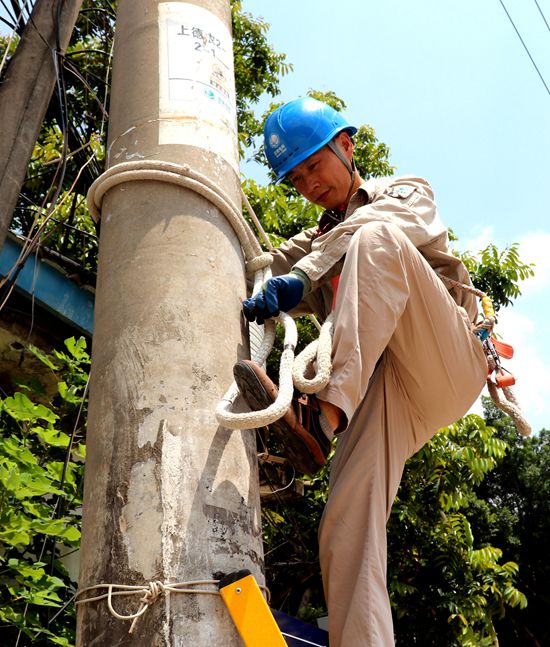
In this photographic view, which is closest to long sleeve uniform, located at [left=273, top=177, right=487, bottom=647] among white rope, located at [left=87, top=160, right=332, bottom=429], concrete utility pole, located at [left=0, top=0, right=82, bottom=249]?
white rope, located at [left=87, top=160, right=332, bottom=429]

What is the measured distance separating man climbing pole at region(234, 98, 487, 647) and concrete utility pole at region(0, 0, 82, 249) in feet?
3.12

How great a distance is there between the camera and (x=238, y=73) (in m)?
8.36

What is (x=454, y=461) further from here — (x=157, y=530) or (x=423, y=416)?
(x=157, y=530)

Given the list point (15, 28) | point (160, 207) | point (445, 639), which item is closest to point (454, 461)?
point (445, 639)

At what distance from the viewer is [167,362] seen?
1.44 meters

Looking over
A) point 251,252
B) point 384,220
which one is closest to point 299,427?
point 251,252

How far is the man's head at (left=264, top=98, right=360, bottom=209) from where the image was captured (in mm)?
2541

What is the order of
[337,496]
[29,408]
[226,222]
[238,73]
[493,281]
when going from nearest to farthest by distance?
[226,222] → [337,496] → [29,408] → [493,281] → [238,73]

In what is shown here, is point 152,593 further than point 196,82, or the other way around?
point 196,82

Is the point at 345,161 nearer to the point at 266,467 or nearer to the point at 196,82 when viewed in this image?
the point at 196,82

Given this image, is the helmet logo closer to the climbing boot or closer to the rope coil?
the rope coil

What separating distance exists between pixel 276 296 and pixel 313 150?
2.88ft

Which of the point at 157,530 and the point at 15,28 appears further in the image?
the point at 15,28

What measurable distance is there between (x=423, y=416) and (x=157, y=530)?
3.78ft
